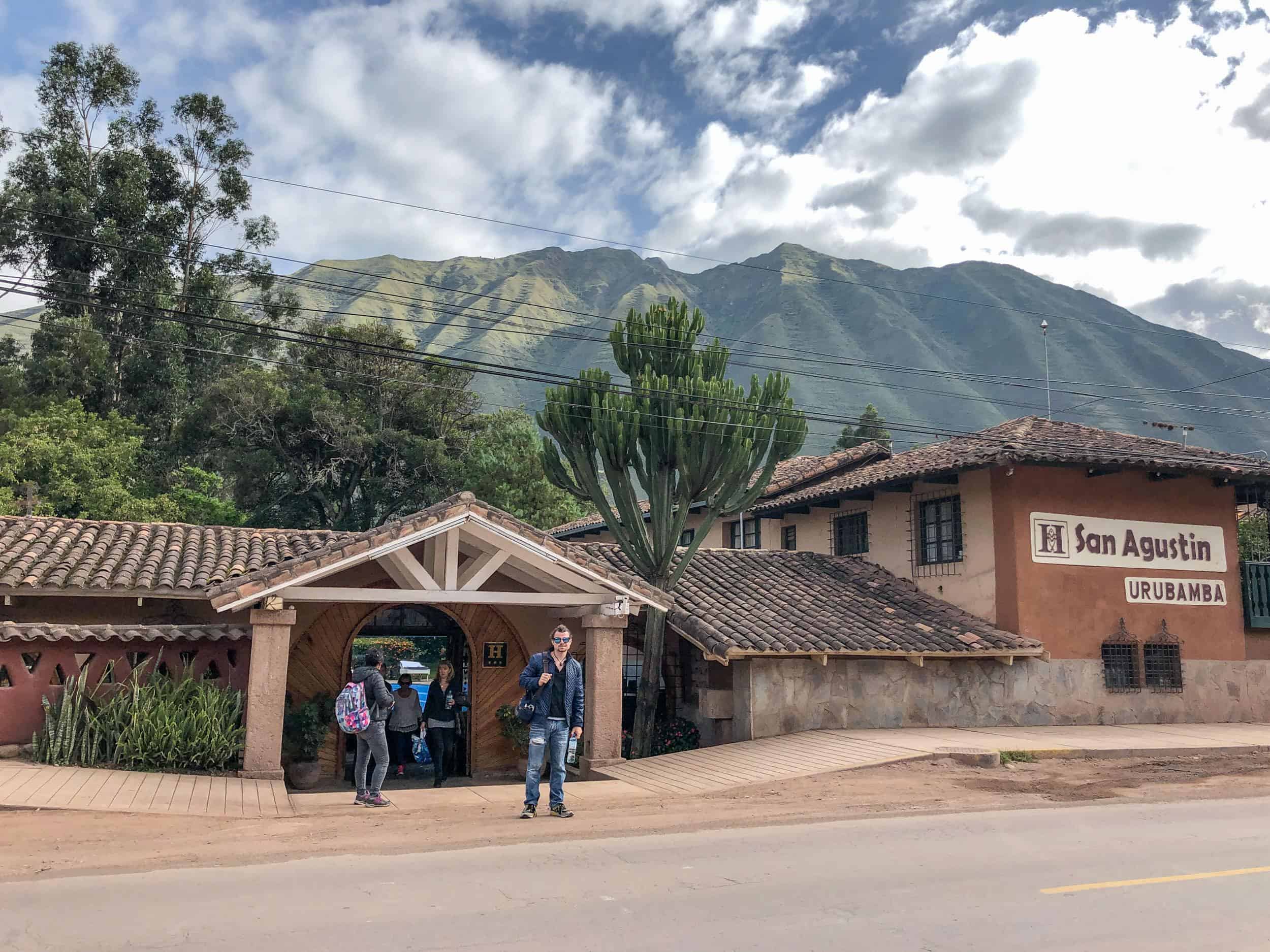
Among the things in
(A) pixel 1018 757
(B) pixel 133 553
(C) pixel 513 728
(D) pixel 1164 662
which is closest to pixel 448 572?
(C) pixel 513 728

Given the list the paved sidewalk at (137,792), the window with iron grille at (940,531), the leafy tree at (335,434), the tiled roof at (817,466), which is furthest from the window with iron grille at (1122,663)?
the leafy tree at (335,434)

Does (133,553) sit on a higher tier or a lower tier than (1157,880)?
higher

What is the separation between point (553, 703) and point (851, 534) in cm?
1409

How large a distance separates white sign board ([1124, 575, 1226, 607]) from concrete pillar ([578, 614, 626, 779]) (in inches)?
423

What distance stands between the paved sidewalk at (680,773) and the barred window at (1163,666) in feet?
3.14

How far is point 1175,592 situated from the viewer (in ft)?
63.7

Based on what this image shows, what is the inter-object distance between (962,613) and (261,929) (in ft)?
51.1

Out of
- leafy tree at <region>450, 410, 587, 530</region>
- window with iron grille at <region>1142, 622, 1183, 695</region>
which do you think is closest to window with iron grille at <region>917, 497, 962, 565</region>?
window with iron grille at <region>1142, 622, 1183, 695</region>

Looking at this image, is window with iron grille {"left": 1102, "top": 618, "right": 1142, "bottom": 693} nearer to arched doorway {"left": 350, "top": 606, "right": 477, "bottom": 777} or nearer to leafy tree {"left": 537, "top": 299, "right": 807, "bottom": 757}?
leafy tree {"left": 537, "top": 299, "right": 807, "bottom": 757}

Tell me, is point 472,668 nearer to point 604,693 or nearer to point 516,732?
point 516,732

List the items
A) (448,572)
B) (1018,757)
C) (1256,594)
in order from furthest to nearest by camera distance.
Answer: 1. (1256,594)
2. (1018,757)
3. (448,572)

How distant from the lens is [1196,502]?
20.0m

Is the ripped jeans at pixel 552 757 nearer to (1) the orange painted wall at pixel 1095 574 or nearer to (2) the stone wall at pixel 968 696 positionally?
(2) the stone wall at pixel 968 696

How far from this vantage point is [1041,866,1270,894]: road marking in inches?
264
